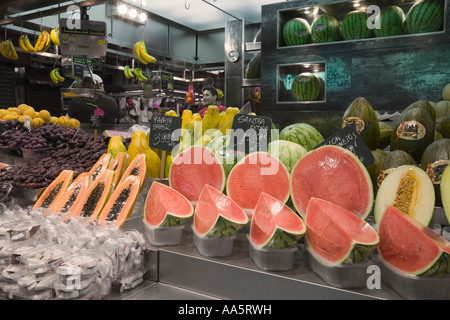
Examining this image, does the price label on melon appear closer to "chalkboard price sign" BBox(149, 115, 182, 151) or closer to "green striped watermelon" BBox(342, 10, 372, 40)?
"chalkboard price sign" BBox(149, 115, 182, 151)

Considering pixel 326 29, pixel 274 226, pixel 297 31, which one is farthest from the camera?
pixel 297 31

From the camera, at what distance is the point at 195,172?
158 cm

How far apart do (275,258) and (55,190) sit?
1240 mm

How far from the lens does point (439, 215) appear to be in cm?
124

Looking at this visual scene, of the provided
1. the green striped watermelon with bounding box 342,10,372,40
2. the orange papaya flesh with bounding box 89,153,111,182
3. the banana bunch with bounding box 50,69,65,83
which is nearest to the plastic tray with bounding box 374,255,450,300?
the orange papaya flesh with bounding box 89,153,111,182

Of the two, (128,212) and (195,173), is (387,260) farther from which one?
(128,212)

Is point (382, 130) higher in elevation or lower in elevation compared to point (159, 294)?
higher

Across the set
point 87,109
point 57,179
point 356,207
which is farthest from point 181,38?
point 356,207

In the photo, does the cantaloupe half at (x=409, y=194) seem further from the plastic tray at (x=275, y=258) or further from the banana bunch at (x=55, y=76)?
the banana bunch at (x=55, y=76)

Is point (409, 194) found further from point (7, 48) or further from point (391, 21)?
point (7, 48)

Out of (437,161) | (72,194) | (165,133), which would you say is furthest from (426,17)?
(72,194)

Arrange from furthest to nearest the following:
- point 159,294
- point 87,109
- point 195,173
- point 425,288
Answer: point 87,109 < point 195,173 < point 159,294 < point 425,288

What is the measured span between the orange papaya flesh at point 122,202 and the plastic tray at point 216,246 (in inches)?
14.6

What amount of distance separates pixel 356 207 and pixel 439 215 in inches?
11.2
